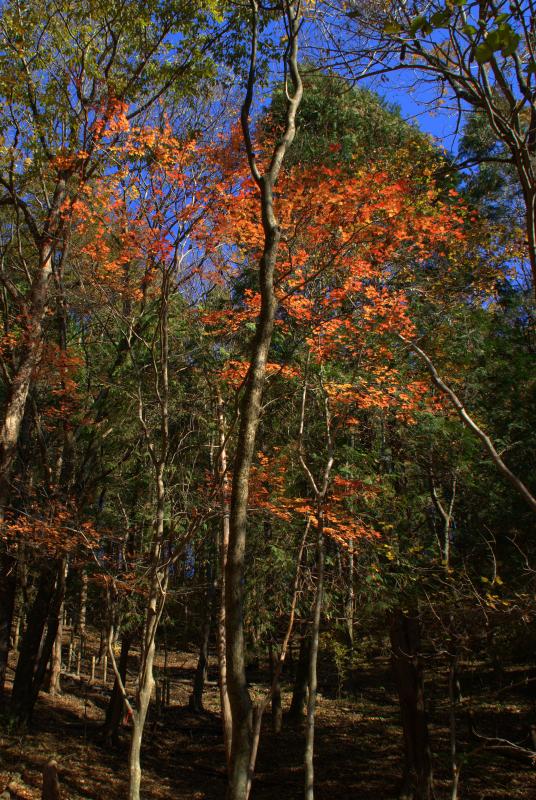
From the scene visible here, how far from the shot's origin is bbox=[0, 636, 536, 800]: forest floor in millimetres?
11242

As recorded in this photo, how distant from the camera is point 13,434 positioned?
906cm

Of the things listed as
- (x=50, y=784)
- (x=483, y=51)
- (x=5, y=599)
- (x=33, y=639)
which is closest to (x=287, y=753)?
(x=33, y=639)

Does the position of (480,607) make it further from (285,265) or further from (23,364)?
(23,364)

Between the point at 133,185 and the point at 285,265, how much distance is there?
2.70m

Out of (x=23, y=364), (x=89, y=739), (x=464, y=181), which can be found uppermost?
(x=464, y=181)

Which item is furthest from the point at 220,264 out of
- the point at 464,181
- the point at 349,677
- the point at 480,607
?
the point at 349,677

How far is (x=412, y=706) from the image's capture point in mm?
10367

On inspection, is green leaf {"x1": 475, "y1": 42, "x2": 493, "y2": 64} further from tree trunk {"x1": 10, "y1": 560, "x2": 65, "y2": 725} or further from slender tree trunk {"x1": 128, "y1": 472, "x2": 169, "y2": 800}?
tree trunk {"x1": 10, "y1": 560, "x2": 65, "y2": 725}

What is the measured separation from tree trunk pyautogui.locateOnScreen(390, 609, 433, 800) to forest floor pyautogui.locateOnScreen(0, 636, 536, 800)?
82 centimetres

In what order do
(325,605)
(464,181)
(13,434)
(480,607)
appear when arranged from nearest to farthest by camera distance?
(480,607) < (13,434) < (325,605) < (464,181)

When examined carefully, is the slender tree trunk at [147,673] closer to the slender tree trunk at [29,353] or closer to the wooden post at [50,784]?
the wooden post at [50,784]

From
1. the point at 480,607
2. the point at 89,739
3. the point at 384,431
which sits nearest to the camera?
the point at 480,607

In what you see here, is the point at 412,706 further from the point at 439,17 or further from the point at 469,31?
the point at 439,17

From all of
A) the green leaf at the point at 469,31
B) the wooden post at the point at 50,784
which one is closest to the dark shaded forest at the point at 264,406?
the wooden post at the point at 50,784
